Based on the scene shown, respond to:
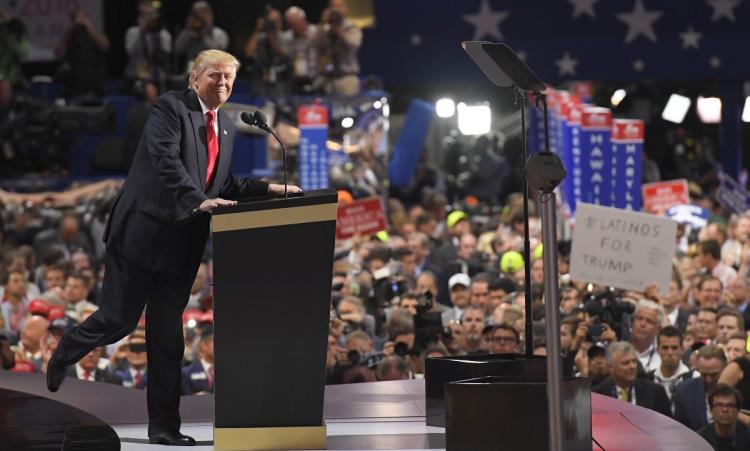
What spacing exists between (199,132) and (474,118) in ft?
44.1

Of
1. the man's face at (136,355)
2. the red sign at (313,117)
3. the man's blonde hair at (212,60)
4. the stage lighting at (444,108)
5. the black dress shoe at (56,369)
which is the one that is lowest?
the man's face at (136,355)

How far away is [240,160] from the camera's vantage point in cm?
1809

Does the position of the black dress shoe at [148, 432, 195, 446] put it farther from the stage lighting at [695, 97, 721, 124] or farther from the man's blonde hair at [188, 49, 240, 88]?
the stage lighting at [695, 97, 721, 124]

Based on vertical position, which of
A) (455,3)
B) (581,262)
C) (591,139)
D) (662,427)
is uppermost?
(455,3)

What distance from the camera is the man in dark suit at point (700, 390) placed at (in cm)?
892

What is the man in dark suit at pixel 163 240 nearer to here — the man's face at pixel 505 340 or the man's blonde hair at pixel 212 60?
the man's blonde hair at pixel 212 60

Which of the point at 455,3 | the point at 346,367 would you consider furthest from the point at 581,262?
the point at 455,3

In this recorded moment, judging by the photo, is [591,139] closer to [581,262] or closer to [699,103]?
[581,262]

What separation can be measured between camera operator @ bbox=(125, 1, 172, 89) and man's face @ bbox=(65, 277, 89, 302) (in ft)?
19.5

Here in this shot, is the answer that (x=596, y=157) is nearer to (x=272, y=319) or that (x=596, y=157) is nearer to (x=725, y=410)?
(x=725, y=410)

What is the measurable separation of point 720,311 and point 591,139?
515cm

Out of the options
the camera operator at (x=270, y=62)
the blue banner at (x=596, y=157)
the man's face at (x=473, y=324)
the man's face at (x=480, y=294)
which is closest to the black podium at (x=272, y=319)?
the man's face at (x=473, y=324)

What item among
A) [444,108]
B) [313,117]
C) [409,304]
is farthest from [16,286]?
[444,108]

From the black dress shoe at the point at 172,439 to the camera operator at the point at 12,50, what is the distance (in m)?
13.0
